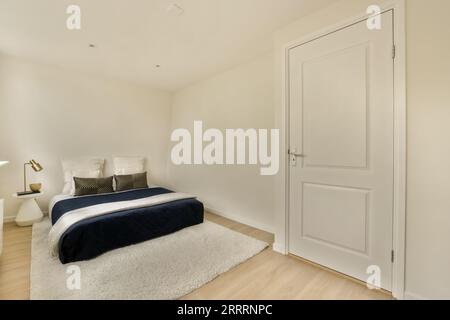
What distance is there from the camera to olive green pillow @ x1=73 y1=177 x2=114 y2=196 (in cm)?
299

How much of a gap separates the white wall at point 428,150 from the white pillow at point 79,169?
397 centimetres

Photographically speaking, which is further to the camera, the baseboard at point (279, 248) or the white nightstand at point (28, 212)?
the white nightstand at point (28, 212)

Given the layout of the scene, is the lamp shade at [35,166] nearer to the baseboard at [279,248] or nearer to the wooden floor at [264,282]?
the wooden floor at [264,282]

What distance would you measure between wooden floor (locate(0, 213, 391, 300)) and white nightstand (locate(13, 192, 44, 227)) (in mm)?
745

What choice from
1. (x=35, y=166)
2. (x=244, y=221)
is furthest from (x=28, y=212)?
(x=244, y=221)

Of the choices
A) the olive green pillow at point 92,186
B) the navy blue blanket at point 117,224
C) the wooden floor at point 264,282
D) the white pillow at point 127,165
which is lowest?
the wooden floor at point 264,282

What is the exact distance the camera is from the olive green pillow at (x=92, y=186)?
2.99 meters

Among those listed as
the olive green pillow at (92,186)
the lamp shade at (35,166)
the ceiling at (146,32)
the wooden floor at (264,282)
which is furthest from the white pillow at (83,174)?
the ceiling at (146,32)

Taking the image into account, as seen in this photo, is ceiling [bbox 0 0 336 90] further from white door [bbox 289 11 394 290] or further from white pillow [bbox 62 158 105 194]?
white pillow [bbox 62 158 105 194]

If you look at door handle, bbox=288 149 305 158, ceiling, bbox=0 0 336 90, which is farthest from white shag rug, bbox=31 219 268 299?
ceiling, bbox=0 0 336 90

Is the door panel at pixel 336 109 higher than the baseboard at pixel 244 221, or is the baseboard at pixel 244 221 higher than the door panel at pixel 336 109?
the door panel at pixel 336 109
